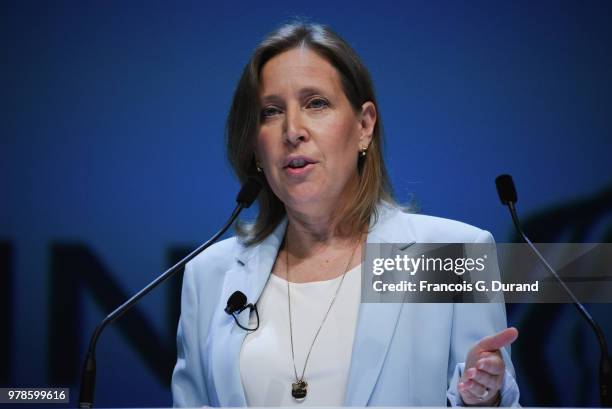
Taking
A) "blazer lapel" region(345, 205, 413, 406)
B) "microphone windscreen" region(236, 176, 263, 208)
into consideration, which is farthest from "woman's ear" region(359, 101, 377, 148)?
"blazer lapel" region(345, 205, 413, 406)

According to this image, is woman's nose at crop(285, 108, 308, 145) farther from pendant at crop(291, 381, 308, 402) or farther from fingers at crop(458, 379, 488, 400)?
fingers at crop(458, 379, 488, 400)

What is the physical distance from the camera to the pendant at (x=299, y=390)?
191 centimetres

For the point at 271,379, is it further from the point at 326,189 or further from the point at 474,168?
the point at 474,168

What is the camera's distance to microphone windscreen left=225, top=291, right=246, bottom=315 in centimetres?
205

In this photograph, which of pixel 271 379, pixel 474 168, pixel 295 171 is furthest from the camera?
pixel 474 168

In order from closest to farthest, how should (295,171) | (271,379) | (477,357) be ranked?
(477,357) → (271,379) → (295,171)

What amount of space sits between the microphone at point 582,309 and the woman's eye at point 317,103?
52 cm

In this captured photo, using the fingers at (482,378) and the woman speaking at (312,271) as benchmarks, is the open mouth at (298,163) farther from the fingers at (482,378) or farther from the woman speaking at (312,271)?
the fingers at (482,378)

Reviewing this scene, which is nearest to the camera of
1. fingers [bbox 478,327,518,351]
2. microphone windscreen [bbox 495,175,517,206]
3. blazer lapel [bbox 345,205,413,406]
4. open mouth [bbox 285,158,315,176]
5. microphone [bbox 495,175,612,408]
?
fingers [bbox 478,327,518,351]

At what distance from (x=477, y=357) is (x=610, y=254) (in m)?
0.83

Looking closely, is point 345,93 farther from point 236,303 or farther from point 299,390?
point 299,390

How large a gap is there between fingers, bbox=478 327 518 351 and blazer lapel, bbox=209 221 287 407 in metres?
0.68

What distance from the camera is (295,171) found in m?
2.10

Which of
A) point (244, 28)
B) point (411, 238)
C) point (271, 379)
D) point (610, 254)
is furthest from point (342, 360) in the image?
point (244, 28)
